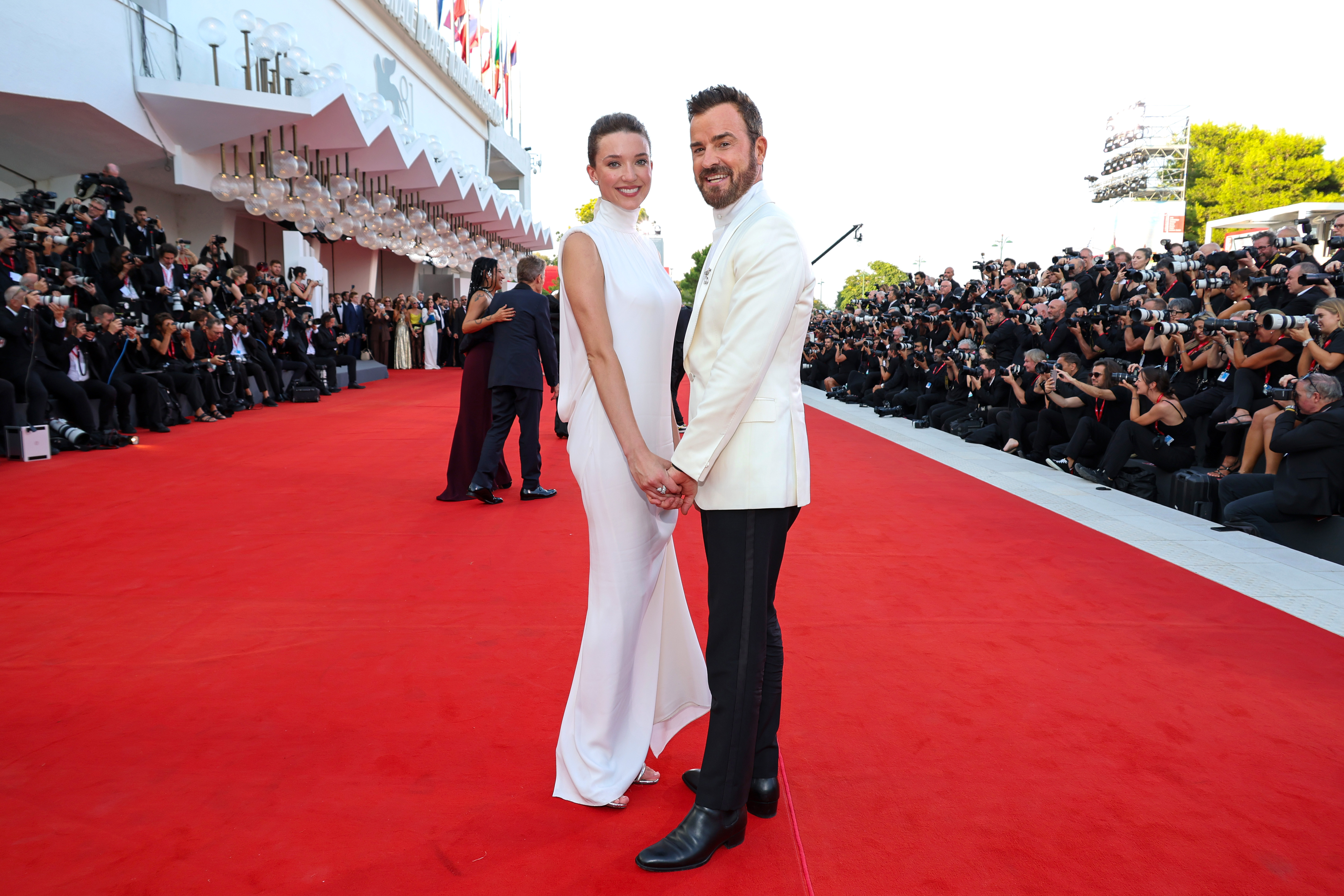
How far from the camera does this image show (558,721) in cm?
279

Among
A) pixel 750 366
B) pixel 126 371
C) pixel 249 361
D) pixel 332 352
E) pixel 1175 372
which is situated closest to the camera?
pixel 750 366

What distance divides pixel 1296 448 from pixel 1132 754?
395cm

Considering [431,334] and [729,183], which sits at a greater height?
[729,183]

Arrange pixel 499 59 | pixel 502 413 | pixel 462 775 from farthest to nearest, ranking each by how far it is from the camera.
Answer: pixel 499 59 < pixel 502 413 < pixel 462 775

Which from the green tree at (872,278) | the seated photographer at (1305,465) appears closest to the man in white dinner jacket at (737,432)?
the seated photographer at (1305,465)

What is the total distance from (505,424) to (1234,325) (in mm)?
5603

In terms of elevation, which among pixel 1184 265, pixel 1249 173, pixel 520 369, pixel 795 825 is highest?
pixel 1249 173

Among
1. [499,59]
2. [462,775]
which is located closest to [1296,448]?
[462,775]

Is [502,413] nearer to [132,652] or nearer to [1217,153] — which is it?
[132,652]

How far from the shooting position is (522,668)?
10.5 ft

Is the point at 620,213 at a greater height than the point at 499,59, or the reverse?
the point at 499,59

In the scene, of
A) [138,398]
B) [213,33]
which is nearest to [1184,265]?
[138,398]

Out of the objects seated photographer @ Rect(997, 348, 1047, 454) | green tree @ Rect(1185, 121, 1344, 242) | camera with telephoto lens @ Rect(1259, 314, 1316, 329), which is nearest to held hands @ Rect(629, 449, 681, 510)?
camera with telephoto lens @ Rect(1259, 314, 1316, 329)

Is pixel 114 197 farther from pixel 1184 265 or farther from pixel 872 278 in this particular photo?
pixel 872 278
